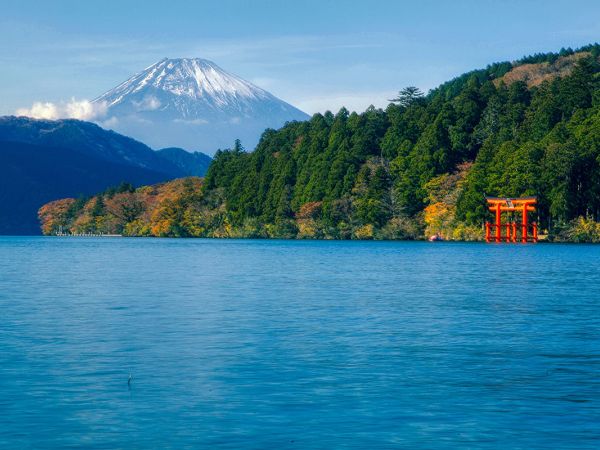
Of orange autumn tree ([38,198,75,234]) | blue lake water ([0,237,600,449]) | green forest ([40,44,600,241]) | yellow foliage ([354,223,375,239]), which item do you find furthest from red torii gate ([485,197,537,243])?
orange autumn tree ([38,198,75,234])

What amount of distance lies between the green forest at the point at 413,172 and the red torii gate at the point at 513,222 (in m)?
2.14

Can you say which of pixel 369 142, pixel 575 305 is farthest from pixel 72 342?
pixel 369 142

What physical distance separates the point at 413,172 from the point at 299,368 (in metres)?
95.9

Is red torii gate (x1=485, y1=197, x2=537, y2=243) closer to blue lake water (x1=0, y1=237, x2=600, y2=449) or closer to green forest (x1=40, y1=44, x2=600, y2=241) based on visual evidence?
green forest (x1=40, y1=44, x2=600, y2=241)

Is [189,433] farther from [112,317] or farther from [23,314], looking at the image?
[23,314]

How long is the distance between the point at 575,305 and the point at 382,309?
6.54m

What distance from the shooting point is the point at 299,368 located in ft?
57.2

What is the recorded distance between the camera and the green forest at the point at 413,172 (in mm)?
94625

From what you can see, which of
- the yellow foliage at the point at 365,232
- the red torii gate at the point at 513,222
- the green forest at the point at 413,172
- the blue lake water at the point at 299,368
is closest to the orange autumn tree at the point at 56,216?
the green forest at the point at 413,172

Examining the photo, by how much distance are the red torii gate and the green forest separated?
7.03 ft

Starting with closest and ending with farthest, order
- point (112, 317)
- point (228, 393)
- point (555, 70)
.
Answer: point (228, 393) < point (112, 317) < point (555, 70)

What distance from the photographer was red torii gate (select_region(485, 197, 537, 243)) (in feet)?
299

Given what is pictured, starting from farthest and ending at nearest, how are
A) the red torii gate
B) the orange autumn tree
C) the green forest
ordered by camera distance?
the orange autumn tree, the green forest, the red torii gate

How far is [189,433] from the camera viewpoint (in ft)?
41.4
